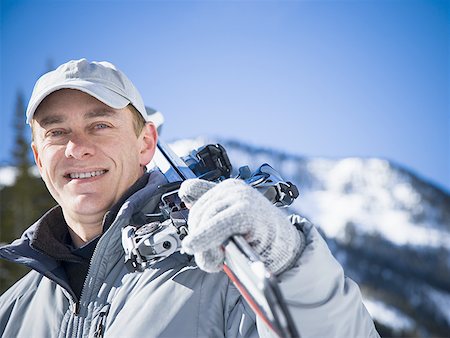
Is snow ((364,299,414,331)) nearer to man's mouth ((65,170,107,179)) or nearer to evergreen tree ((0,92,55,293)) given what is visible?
evergreen tree ((0,92,55,293))

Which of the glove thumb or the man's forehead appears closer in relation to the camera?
the glove thumb

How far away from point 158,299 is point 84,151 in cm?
121

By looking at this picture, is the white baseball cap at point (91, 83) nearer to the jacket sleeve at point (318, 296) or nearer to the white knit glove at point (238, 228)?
the white knit glove at point (238, 228)

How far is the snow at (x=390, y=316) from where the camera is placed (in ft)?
352

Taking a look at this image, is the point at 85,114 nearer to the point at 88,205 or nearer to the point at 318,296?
the point at 88,205

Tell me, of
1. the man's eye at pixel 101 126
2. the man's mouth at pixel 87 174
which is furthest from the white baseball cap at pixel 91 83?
the man's mouth at pixel 87 174

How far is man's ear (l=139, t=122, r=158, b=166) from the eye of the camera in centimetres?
389

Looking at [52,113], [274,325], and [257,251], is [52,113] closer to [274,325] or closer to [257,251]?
[257,251]

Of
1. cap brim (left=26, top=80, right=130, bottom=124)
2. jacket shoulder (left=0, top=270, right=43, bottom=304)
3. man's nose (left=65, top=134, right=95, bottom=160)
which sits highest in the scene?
cap brim (left=26, top=80, right=130, bottom=124)

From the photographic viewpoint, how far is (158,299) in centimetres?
291

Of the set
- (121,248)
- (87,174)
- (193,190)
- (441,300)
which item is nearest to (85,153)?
(87,174)

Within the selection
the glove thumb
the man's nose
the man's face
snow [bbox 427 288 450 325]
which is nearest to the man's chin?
the man's face

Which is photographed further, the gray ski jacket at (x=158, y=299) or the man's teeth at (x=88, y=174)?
the man's teeth at (x=88, y=174)

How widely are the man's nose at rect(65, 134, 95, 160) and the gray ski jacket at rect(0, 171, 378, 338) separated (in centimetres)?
46
